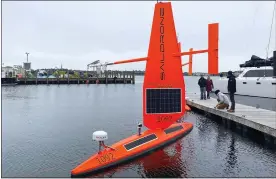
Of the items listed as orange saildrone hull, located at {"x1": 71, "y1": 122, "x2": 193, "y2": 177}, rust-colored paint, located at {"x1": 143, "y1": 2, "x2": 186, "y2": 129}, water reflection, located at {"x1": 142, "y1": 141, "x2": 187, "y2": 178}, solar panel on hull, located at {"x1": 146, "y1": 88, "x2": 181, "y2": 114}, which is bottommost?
water reflection, located at {"x1": 142, "y1": 141, "x2": 187, "y2": 178}

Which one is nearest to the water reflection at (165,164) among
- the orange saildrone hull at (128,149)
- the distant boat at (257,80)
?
the orange saildrone hull at (128,149)

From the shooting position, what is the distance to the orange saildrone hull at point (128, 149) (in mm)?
10113

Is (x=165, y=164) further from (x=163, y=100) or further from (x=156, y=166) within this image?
(x=163, y=100)

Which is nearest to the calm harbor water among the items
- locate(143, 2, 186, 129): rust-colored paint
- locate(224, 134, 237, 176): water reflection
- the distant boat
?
locate(224, 134, 237, 176): water reflection

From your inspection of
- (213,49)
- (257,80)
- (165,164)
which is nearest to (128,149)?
(165,164)

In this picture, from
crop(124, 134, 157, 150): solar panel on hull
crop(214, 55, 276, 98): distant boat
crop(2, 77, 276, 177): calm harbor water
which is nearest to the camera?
crop(2, 77, 276, 177): calm harbor water

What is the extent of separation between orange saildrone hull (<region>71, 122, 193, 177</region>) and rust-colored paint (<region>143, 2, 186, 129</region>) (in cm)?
72

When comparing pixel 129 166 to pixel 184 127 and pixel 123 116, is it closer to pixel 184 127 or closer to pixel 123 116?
pixel 184 127

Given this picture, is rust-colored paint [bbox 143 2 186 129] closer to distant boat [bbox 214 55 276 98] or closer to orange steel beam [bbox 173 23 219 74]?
orange steel beam [bbox 173 23 219 74]

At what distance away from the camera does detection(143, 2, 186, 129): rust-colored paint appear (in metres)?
12.9

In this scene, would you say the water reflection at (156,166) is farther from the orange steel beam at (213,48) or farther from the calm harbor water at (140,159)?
the orange steel beam at (213,48)

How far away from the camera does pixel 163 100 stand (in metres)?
13.2

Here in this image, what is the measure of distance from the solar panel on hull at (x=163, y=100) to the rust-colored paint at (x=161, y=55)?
198mm

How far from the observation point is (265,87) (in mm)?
31578
